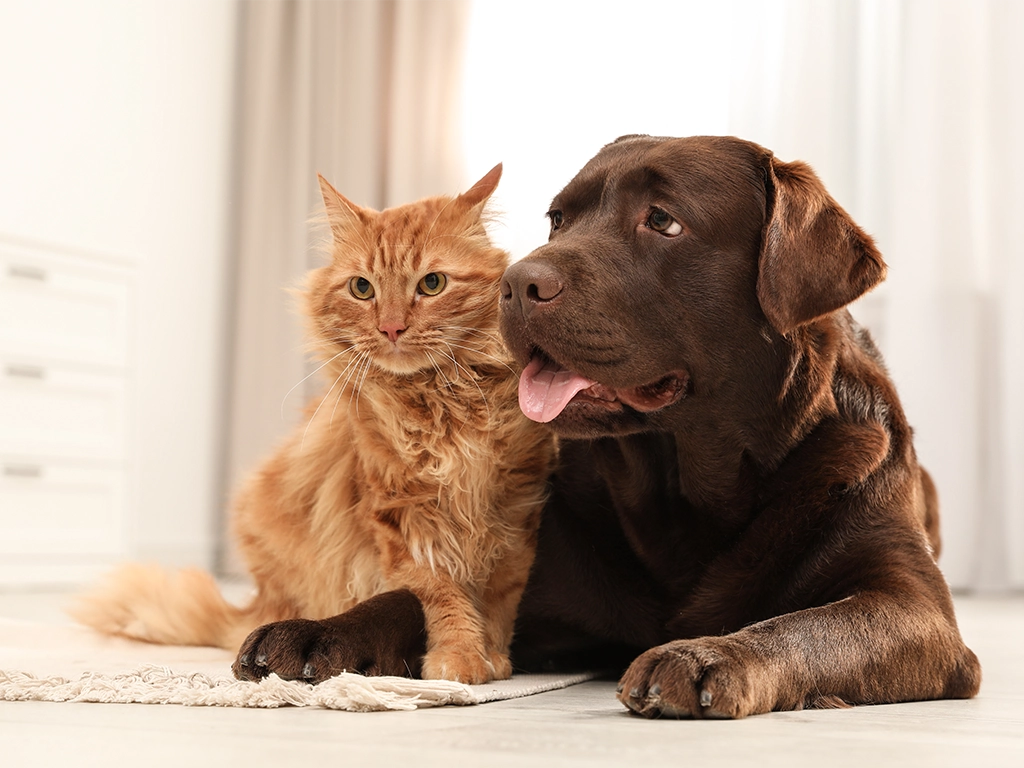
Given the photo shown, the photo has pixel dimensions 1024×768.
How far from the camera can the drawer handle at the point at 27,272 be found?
3842 millimetres

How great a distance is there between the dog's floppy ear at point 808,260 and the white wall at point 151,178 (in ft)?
12.3

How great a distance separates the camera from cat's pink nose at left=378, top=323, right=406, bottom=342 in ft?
5.31

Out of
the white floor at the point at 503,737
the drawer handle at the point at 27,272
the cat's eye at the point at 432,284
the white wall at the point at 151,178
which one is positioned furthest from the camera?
the white wall at the point at 151,178

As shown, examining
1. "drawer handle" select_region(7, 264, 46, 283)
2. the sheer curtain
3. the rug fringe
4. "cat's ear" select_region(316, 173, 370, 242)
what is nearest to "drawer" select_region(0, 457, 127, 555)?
"drawer handle" select_region(7, 264, 46, 283)

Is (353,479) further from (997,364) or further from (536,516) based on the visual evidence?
(997,364)

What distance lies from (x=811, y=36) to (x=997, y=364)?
143 cm

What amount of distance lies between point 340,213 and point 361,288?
0.18 metres

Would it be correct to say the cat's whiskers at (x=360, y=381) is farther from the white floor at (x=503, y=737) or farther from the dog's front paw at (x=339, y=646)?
the white floor at (x=503, y=737)

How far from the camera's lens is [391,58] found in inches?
202

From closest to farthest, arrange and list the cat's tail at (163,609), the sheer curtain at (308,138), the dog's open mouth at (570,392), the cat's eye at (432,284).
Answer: the dog's open mouth at (570,392) < the cat's eye at (432,284) < the cat's tail at (163,609) < the sheer curtain at (308,138)

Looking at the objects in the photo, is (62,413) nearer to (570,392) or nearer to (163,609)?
(163,609)

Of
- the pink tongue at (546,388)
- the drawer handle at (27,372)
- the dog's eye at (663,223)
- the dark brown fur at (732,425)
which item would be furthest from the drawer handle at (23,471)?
the dog's eye at (663,223)

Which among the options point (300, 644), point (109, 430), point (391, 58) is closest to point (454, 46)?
point (391, 58)

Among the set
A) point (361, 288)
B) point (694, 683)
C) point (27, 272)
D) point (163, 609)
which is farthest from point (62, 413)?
point (694, 683)
